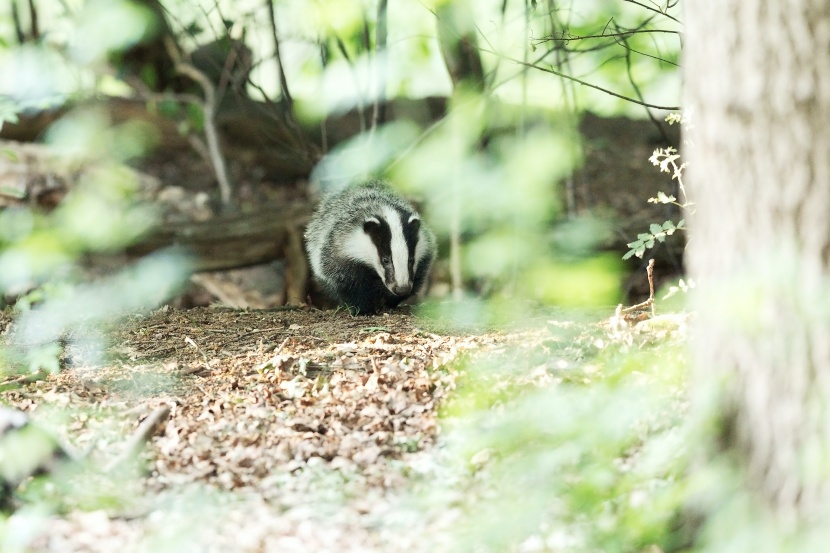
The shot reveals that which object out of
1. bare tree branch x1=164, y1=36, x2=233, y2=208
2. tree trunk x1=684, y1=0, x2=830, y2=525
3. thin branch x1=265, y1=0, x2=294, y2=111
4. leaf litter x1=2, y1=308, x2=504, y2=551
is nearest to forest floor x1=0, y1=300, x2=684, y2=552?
leaf litter x1=2, y1=308, x2=504, y2=551

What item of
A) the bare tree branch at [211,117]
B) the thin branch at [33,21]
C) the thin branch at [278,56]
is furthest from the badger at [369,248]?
the thin branch at [33,21]

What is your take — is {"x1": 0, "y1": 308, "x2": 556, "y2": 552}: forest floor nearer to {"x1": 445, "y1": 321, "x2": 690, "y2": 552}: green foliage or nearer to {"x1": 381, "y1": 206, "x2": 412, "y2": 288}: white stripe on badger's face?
{"x1": 445, "y1": 321, "x2": 690, "y2": 552}: green foliage

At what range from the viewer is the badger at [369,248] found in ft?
20.7

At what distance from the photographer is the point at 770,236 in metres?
2.23

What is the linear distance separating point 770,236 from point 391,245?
4.19m

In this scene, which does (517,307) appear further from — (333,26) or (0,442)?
(0,442)

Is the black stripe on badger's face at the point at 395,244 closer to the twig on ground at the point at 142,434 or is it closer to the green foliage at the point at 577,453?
the green foliage at the point at 577,453

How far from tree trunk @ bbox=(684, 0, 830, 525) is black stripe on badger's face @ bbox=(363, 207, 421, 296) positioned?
3.96 metres

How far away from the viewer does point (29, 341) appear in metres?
5.05

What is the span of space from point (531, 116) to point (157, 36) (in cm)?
428

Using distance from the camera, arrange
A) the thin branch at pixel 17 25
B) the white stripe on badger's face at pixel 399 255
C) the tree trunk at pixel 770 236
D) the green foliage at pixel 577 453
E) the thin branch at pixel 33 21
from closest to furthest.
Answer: the tree trunk at pixel 770 236 < the green foliage at pixel 577 453 < the white stripe on badger's face at pixel 399 255 < the thin branch at pixel 17 25 < the thin branch at pixel 33 21

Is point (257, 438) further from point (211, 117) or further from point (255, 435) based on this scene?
point (211, 117)

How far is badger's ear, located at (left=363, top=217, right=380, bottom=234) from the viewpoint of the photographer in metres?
6.28

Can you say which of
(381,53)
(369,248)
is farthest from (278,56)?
(369,248)
